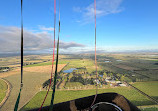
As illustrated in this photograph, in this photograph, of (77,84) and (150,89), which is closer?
(150,89)

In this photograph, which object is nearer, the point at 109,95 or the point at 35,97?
the point at 109,95

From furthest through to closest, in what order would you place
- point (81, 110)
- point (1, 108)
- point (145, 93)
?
point (145, 93) < point (1, 108) < point (81, 110)

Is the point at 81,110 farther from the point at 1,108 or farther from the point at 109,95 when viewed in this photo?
the point at 1,108

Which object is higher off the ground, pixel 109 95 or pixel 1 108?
pixel 109 95

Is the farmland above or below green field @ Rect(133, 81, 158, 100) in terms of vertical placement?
below

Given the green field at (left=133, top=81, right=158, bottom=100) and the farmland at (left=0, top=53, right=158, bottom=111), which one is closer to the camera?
the farmland at (left=0, top=53, right=158, bottom=111)

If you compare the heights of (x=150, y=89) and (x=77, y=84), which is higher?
(x=150, y=89)

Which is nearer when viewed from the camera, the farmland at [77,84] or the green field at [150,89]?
the farmland at [77,84]

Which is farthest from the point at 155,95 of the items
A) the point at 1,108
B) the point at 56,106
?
the point at 1,108

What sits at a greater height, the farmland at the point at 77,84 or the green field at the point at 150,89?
the green field at the point at 150,89

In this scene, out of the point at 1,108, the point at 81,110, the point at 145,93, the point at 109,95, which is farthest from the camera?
the point at 145,93

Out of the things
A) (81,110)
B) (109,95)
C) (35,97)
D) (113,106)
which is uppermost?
(109,95)
